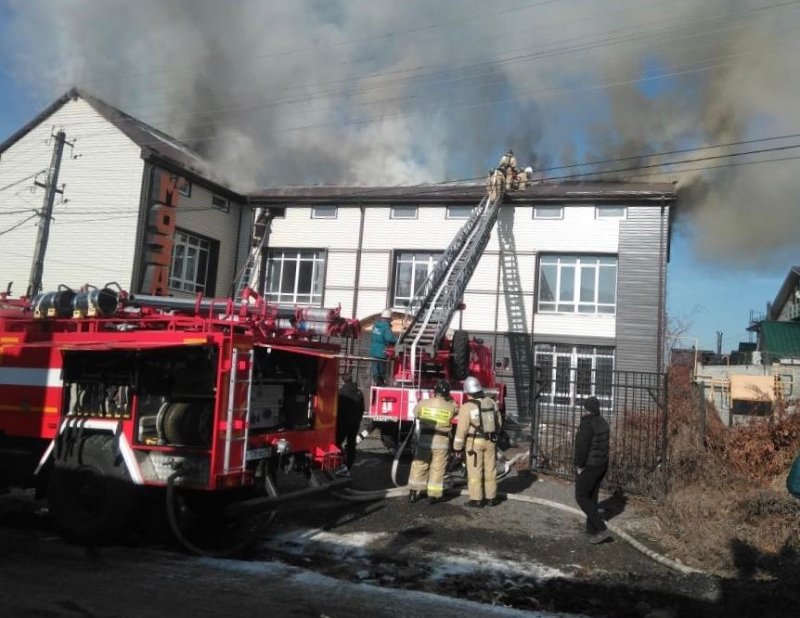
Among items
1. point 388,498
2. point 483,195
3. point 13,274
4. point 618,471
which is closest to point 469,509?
point 388,498

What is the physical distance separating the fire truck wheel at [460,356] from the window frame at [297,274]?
12.3 meters

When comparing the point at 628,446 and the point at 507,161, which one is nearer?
the point at 628,446

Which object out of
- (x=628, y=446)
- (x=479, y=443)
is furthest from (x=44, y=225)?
(x=628, y=446)

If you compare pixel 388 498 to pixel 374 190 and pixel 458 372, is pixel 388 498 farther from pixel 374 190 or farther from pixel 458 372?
pixel 374 190

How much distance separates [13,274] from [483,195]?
15.7m

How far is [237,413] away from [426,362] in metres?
6.80

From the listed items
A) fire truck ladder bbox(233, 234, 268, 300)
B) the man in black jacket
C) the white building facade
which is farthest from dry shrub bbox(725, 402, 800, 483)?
fire truck ladder bbox(233, 234, 268, 300)

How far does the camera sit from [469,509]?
8297 millimetres

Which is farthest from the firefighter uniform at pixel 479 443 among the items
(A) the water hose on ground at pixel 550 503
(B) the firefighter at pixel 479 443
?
(A) the water hose on ground at pixel 550 503

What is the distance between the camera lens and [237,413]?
582cm

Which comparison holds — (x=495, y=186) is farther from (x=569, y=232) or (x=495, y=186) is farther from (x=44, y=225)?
(x=44, y=225)

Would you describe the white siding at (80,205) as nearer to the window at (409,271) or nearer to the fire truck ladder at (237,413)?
the window at (409,271)

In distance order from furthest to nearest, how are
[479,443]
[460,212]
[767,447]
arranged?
[460,212] → [767,447] → [479,443]

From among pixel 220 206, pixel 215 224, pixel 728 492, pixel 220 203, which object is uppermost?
pixel 220 203
